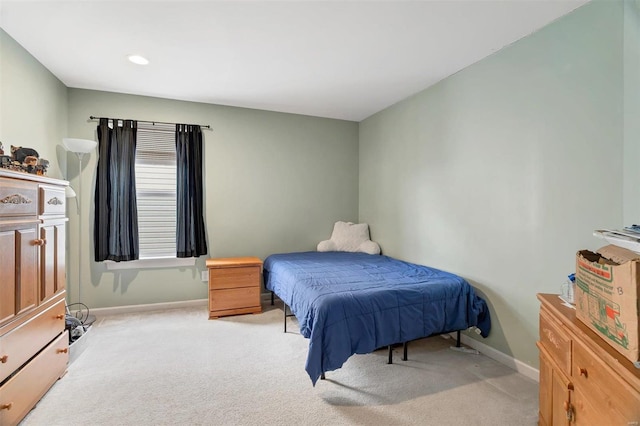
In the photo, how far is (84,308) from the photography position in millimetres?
3402

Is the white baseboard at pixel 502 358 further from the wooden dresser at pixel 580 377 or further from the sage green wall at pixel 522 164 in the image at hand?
the wooden dresser at pixel 580 377

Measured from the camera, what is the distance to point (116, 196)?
11.1 ft

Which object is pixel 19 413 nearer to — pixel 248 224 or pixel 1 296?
pixel 1 296

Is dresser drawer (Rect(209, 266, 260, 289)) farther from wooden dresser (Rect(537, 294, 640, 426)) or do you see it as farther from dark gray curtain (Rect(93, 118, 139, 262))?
wooden dresser (Rect(537, 294, 640, 426))

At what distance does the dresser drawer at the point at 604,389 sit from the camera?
91cm

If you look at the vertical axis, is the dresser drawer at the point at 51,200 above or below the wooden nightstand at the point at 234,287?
above

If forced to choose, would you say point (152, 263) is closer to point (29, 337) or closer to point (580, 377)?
point (29, 337)

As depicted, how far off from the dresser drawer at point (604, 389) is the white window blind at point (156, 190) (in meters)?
3.71

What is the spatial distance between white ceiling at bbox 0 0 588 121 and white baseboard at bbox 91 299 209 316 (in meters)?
2.43

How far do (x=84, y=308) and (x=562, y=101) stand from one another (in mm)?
4766

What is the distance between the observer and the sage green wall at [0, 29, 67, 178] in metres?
2.27

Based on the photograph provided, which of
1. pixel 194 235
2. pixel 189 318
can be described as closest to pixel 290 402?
pixel 189 318

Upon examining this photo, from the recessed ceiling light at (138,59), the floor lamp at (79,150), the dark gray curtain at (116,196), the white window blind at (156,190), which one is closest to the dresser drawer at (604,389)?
the recessed ceiling light at (138,59)

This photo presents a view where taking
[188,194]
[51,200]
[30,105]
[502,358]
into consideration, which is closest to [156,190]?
[188,194]
